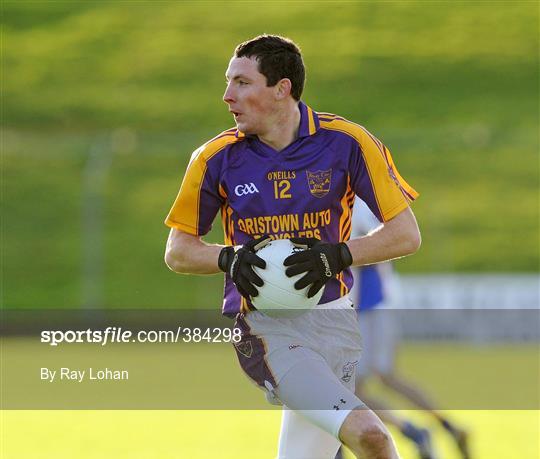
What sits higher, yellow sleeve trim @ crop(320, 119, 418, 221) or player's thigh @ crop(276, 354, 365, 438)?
yellow sleeve trim @ crop(320, 119, 418, 221)

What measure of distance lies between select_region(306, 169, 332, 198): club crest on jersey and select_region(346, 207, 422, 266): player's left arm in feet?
0.80

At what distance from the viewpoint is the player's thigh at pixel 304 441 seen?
505 cm

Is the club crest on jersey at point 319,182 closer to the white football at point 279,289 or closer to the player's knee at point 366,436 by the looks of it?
the white football at point 279,289

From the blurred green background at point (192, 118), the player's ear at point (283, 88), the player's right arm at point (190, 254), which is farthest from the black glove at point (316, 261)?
the blurred green background at point (192, 118)

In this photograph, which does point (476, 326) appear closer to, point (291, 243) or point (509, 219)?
point (509, 219)

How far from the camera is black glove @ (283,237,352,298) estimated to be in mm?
4824

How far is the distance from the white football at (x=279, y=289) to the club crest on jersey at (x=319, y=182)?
264 millimetres

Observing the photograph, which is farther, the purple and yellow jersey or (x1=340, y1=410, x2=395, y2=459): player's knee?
the purple and yellow jersey

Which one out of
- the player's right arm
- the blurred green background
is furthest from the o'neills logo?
the blurred green background

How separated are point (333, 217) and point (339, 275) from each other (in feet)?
0.83

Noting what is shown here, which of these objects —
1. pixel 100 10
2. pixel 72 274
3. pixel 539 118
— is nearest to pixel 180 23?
pixel 100 10

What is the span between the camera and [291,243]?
16.2 ft

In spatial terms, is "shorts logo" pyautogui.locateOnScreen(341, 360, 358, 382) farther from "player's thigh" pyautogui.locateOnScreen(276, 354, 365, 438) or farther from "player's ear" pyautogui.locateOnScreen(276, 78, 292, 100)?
"player's ear" pyautogui.locateOnScreen(276, 78, 292, 100)

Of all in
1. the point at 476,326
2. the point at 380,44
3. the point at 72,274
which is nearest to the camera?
the point at 476,326
